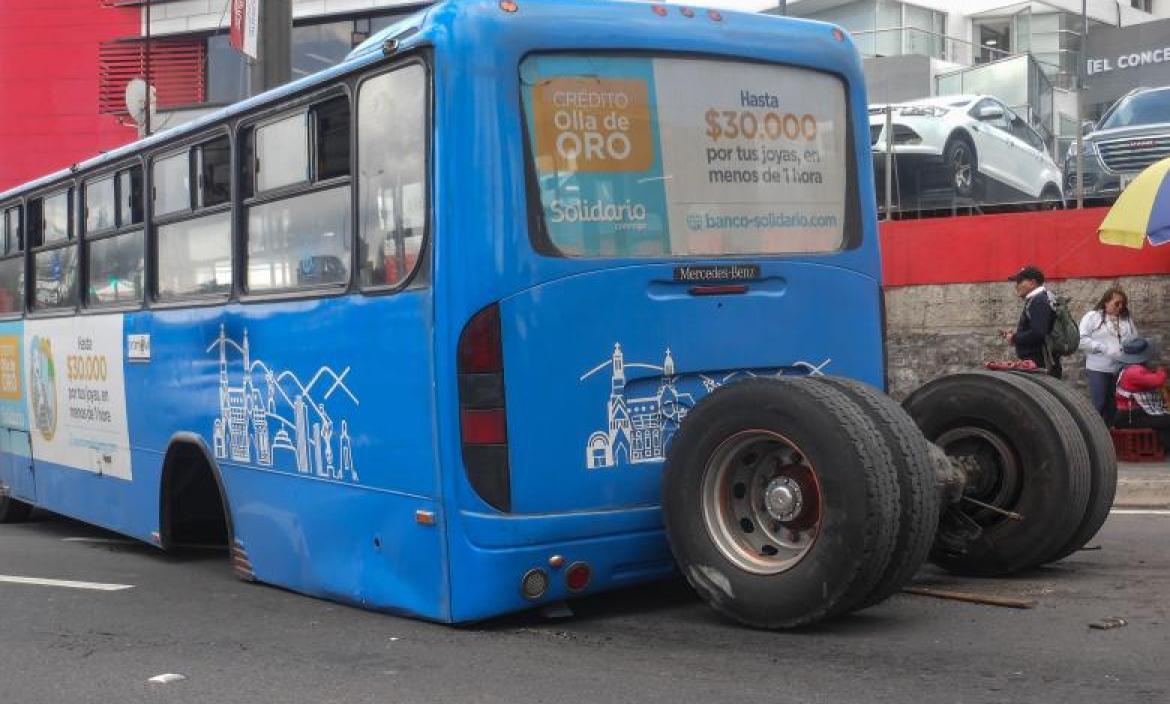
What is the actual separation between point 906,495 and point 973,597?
3.91ft

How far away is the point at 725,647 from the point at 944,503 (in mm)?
1277

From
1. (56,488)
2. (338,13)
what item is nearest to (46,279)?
(56,488)

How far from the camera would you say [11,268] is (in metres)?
10.9

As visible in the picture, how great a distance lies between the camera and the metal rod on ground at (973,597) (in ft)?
20.2

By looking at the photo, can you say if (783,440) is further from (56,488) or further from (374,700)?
(56,488)

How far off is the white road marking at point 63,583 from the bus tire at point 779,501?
3558 millimetres

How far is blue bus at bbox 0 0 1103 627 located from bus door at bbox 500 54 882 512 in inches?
0.5

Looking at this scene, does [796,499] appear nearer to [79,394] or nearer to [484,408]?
[484,408]

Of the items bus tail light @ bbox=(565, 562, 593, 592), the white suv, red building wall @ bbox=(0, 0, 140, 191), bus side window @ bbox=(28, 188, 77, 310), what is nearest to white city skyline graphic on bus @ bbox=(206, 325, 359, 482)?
bus tail light @ bbox=(565, 562, 593, 592)

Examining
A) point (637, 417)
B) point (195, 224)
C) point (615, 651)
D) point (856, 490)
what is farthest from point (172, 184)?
point (856, 490)

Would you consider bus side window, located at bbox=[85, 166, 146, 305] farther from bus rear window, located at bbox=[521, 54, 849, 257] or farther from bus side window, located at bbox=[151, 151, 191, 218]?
bus rear window, located at bbox=[521, 54, 849, 257]

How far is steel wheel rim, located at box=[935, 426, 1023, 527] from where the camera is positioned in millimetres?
6699

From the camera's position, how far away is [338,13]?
31.5 metres

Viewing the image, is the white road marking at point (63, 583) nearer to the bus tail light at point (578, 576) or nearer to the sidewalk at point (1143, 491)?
the bus tail light at point (578, 576)
